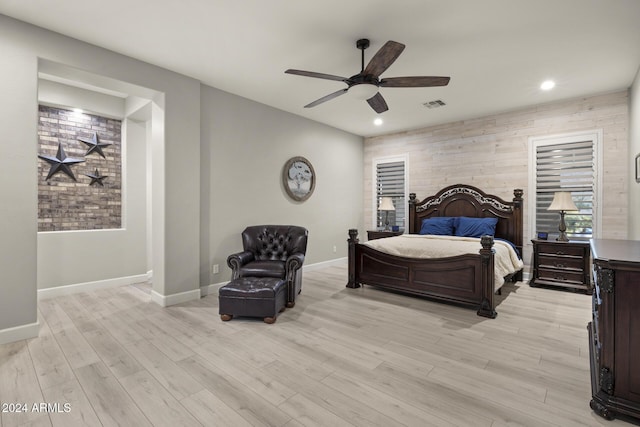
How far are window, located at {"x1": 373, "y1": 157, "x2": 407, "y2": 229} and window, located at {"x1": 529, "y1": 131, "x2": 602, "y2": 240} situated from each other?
2.27 meters

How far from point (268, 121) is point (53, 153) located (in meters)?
3.06

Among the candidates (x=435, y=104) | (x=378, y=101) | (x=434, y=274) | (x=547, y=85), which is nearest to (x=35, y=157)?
(x=378, y=101)

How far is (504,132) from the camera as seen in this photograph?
206 inches

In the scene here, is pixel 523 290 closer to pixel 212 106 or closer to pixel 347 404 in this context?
pixel 347 404

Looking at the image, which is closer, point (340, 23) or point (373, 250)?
point (340, 23)

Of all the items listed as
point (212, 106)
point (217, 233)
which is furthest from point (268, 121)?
point (217, 233)

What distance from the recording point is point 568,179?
471 cm

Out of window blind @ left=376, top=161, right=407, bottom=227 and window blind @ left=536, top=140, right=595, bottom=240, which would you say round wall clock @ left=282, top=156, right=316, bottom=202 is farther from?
window blind @ left=536, top=140, right=595, bottom=240

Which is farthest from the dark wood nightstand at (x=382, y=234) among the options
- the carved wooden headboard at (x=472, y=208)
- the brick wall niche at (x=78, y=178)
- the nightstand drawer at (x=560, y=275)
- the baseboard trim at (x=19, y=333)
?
the baseboard trim at (x=19, y=333)

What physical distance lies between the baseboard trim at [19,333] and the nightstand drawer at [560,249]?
625 cm

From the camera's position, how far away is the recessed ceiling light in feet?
13.1

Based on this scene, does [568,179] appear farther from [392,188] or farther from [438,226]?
[392,188]

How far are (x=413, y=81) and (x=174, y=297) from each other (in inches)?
146

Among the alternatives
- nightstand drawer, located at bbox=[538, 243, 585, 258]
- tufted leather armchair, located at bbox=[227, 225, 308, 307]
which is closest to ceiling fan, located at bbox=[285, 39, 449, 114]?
tufted leather armchair, located at bbox=[227, 225, 308, 307]
